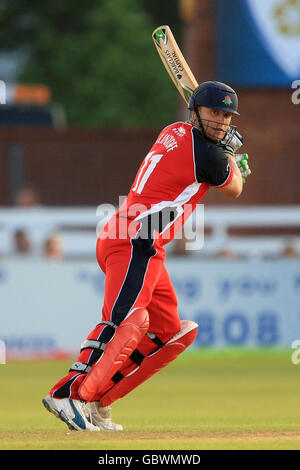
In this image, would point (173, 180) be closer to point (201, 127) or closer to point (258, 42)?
point (201, 127)

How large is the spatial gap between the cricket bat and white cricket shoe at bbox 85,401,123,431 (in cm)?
212

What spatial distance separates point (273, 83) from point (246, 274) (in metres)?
3.31

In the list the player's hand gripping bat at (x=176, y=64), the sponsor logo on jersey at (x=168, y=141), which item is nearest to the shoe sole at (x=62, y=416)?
the sponsor logo on jersey at (x=168, y=141)

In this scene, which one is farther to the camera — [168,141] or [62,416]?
[168,141]

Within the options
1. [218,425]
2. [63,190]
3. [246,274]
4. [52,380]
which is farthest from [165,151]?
[63,190]

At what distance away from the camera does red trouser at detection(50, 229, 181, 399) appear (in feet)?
23.3

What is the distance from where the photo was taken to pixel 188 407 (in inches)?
376

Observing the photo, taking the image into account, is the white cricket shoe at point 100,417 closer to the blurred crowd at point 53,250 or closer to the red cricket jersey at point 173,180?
the red cricket jersey at point 173,180

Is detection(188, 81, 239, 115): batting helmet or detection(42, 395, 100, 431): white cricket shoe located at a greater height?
detection(188, 81, 239, 115): batting helmet

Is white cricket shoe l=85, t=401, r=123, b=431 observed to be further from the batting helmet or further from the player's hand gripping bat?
the player's hand gripping bat

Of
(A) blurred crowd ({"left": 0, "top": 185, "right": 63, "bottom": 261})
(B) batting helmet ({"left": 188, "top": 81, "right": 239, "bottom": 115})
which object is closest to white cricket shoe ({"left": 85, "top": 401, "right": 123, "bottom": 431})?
(B) batting helmet ({"left": 188, "top": 81, "right": 239, "bottom": 115})

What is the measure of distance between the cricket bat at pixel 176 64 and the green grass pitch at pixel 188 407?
2247 millimetres

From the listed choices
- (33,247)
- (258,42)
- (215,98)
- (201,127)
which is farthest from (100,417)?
(258,42)

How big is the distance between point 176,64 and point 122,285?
1761 mm
